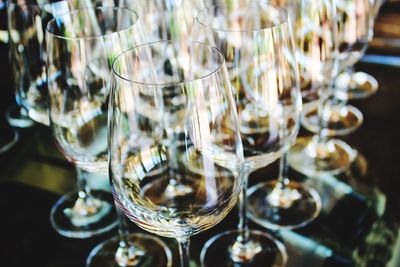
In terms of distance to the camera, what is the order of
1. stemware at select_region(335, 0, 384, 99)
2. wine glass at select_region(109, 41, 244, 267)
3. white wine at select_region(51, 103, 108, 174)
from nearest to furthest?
wine glass at select_region(109, 41, 244, 267)
white wine at select_region(51, 103, 108, 174)
stemware at select_region(335, 0, 384, 99)

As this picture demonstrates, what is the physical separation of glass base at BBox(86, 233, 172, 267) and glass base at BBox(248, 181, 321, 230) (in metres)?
0.11

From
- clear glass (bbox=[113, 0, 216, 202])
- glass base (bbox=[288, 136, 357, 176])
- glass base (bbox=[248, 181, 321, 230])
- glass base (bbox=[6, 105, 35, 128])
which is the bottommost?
glass base (bbox=[248, 181, 321, 230])

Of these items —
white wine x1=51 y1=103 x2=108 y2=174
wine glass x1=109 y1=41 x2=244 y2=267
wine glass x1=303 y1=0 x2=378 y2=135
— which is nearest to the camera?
wine glass x1=109 y1=41 x2=244 y2=267

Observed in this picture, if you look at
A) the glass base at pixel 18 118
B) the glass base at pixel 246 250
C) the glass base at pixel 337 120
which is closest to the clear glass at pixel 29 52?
the glass base at pixel 18 118

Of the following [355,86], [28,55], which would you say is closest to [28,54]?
[28,55]

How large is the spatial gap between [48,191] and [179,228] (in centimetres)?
26

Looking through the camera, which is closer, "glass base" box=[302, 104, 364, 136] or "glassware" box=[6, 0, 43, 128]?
"glassware" box=[6, 0, 43, 128]

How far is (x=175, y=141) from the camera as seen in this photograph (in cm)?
47

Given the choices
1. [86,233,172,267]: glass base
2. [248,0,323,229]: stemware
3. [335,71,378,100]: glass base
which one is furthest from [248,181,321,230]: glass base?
[335,71,378,100]: glass base

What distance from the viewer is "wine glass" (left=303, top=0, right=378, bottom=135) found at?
686 millimetres

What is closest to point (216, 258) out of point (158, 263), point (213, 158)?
point (158, 263)

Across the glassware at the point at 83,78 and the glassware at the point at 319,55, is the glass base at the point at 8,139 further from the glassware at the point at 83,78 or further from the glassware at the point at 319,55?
the glassware at the point at 319,55

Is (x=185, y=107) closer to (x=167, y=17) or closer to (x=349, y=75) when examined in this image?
(x=167, y=17)

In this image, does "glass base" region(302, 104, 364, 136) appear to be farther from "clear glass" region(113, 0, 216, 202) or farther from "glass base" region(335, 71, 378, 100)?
"clear glass" region(113, 0, 216, 202)
